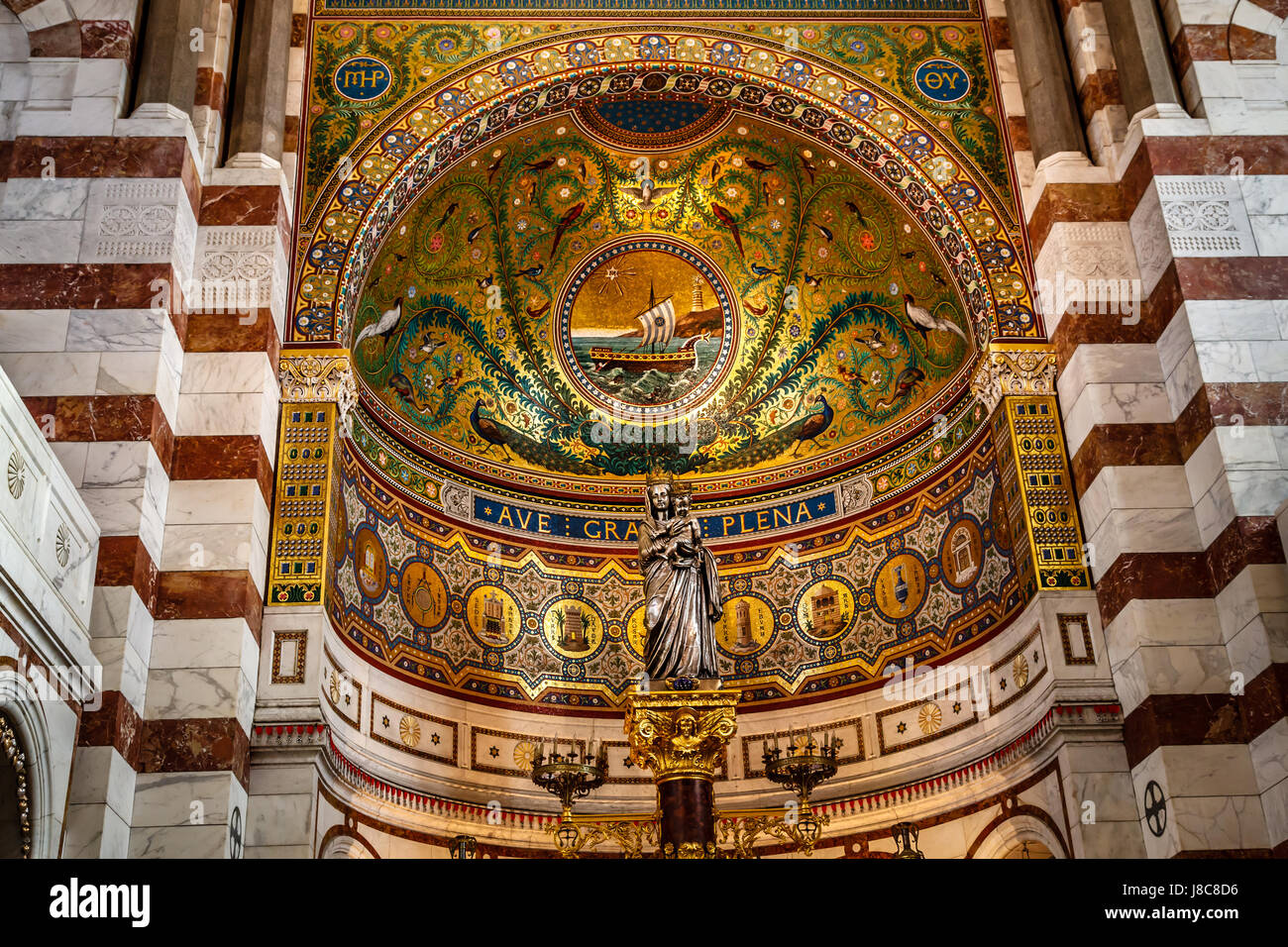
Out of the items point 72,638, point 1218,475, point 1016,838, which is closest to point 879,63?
point 1218,475

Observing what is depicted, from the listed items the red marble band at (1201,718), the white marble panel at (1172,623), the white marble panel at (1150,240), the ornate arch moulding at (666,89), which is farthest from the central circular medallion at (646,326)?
the red marble band at (1201,718)

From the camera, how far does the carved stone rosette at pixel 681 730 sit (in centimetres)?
1039

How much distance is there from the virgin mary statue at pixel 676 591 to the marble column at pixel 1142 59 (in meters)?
4.65

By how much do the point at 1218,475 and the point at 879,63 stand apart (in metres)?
5.00

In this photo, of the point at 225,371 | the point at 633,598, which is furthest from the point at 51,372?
the point at 633,598

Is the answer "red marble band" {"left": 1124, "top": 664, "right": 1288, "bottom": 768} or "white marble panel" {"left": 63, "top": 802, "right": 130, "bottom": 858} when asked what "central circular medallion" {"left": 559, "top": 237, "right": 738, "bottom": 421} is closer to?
"red marble band" {"left": 1124, "top": 664, "right": 1288, "bottom": 768}

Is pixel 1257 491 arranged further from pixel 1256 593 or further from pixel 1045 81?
pixel 1045 81

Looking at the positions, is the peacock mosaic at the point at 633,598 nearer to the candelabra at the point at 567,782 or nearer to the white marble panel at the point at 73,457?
the candelabra at the point at 567,782

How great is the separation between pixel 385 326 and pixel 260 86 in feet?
7.58

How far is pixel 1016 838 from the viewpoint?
36.0 feet

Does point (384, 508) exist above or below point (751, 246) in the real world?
below

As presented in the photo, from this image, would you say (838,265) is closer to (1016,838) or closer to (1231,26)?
(1231,26)

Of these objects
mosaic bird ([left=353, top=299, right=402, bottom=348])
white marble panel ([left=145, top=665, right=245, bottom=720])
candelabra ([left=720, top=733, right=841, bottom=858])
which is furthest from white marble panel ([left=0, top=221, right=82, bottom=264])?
candelabra ([left=720, top=733, right=841, bottom=858])
